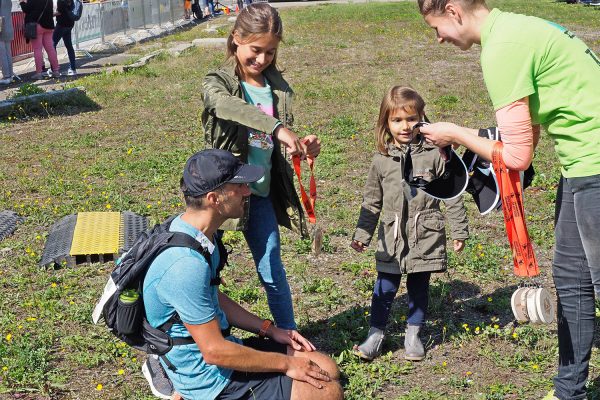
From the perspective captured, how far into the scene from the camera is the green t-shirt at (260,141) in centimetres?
430

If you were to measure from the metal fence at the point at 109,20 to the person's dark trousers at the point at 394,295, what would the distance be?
47.8 feet

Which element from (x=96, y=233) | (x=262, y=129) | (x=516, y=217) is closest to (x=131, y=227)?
(x=96, y=233)

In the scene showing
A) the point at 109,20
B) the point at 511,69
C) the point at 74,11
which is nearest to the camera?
the point at 511,69

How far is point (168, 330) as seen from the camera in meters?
3.66

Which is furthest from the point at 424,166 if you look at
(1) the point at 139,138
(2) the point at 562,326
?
(1) the point at 139,138

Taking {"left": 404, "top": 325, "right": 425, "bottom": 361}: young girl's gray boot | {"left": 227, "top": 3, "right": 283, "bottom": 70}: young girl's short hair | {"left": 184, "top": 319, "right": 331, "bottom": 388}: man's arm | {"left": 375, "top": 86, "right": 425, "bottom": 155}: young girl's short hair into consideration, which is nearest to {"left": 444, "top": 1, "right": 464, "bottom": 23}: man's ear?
{"left": 227, "top": 3, "right": 283, "bottom": 70}: young girl's short hair

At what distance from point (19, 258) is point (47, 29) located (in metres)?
9.87

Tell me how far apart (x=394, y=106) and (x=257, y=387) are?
1702mm

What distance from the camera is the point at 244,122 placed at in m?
3.98


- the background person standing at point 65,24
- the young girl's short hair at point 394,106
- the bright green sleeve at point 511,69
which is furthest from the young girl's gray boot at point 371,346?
the background person standing at point 65,24

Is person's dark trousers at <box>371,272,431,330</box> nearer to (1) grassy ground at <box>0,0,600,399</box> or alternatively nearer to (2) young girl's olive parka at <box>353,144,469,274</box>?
(2) young girl's olive parka at <box>353,144,469,274</box>

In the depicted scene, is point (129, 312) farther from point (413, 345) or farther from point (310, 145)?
point (413, 345)

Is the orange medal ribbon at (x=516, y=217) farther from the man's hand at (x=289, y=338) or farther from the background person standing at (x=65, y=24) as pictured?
the background person standing at (x=65, y=24)

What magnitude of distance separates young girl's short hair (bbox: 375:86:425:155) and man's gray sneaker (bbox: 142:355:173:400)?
167cm
